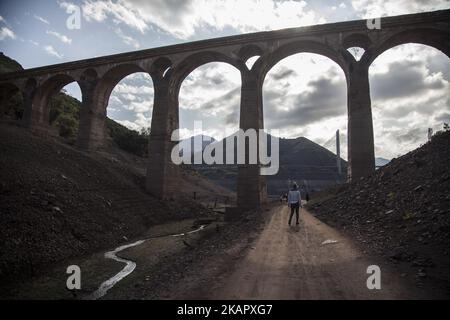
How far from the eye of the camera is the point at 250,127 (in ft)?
58.5

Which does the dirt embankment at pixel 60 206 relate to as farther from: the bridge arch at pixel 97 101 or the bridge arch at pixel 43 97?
the bridge arch at pixel 43 97

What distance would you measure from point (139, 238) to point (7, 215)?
5954 mm

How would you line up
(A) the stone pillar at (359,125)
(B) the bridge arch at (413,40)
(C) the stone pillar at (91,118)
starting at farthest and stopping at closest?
(C) the stone pillar at (91,118)
(B) the bridge arch at (413,40)
(A) the stone pillar at (359,125)

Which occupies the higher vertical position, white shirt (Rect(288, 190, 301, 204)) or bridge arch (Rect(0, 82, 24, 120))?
bridge arch (Rect(0, 82, 24, 120))

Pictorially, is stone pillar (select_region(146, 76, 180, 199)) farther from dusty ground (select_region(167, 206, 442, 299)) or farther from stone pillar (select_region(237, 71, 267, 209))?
dusty ground (select_region(167, 206, 442, 299))

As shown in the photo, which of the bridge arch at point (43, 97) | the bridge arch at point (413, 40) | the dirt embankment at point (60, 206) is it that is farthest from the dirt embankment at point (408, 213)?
the bridge arch at point (43, 97)

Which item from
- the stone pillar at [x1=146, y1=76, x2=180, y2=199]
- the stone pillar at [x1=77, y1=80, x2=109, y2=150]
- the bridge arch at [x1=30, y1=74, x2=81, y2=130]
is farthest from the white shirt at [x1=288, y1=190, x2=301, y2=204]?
the bridge arch at [x1=30, y1=74, x2=81, y2=130]

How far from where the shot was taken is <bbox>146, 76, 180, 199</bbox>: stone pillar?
804 inches

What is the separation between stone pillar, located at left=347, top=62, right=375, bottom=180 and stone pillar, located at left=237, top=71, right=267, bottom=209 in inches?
211

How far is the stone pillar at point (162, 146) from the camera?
67.0ft

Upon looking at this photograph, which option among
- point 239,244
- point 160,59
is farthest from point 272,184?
point 239,244

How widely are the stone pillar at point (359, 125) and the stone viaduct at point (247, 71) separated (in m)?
0.05

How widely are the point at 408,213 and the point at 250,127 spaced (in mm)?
11254
